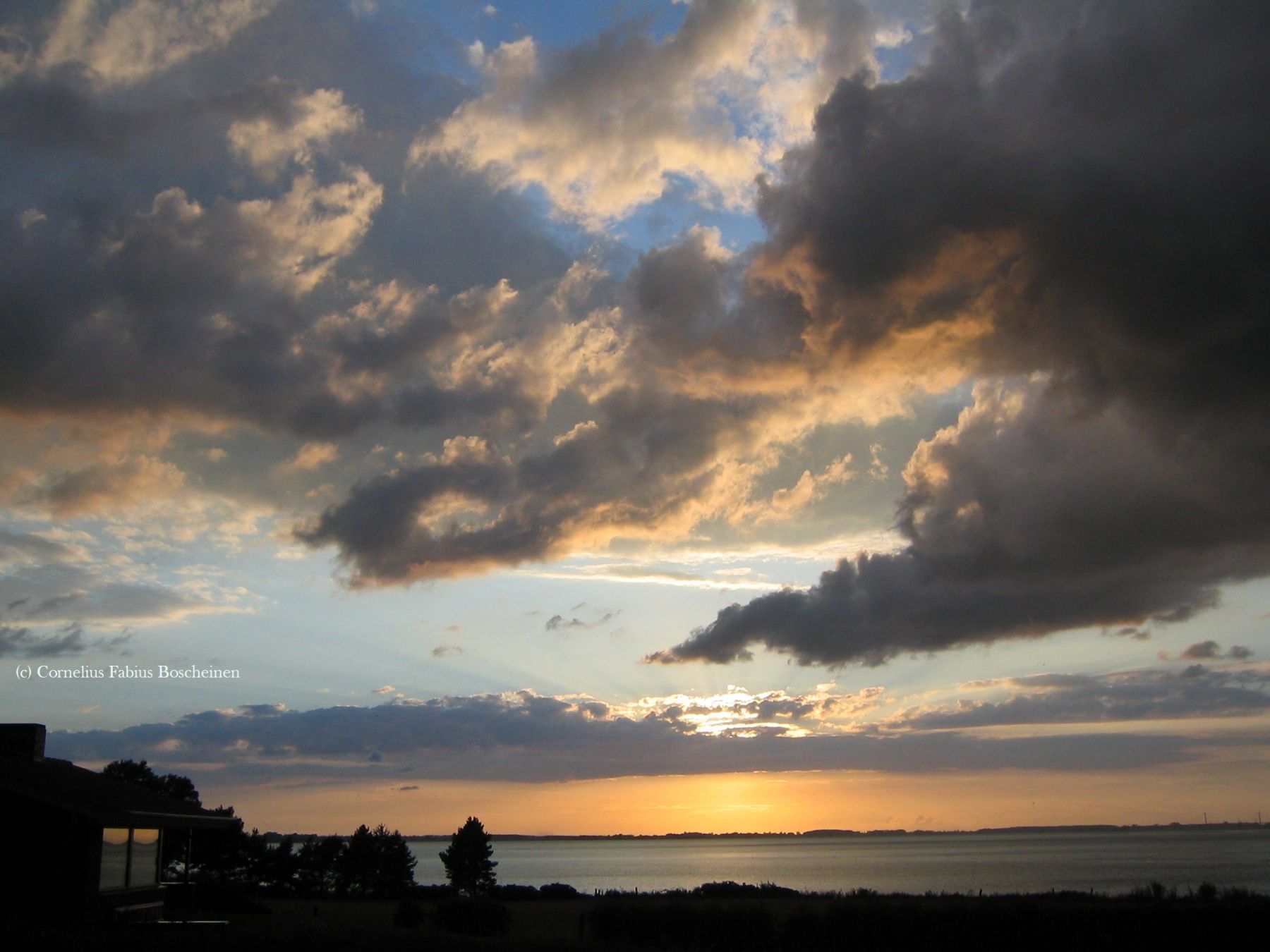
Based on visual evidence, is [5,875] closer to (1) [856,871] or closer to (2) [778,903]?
(2) [778,903]

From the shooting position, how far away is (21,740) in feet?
Answer: 88.6

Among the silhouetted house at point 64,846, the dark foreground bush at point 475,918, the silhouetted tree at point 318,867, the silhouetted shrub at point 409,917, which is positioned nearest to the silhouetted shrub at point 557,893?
the silhouetted tree at point 318,867

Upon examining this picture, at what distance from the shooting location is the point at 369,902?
4653 centimetres

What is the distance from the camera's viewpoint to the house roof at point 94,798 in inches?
836

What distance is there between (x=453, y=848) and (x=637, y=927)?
28.3 m

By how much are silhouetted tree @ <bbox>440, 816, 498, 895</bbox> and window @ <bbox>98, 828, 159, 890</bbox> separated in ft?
98.9

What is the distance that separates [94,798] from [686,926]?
54.5 ft

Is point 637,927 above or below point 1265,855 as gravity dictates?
above

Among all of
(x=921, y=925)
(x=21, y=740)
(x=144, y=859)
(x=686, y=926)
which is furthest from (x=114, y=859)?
(x=921, y=925)

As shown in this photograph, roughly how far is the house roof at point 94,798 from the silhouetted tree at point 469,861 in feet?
92.8

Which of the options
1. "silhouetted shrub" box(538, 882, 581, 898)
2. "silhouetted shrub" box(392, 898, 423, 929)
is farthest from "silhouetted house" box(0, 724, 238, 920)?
"silhouetted shrub" box(538, 882, 581, 898)

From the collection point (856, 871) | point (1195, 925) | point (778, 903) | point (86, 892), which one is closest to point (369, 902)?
point (778, 903)

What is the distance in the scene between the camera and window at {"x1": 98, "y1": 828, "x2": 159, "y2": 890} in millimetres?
22281

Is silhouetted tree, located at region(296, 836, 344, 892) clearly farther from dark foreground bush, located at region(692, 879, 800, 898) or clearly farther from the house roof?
the house roof
